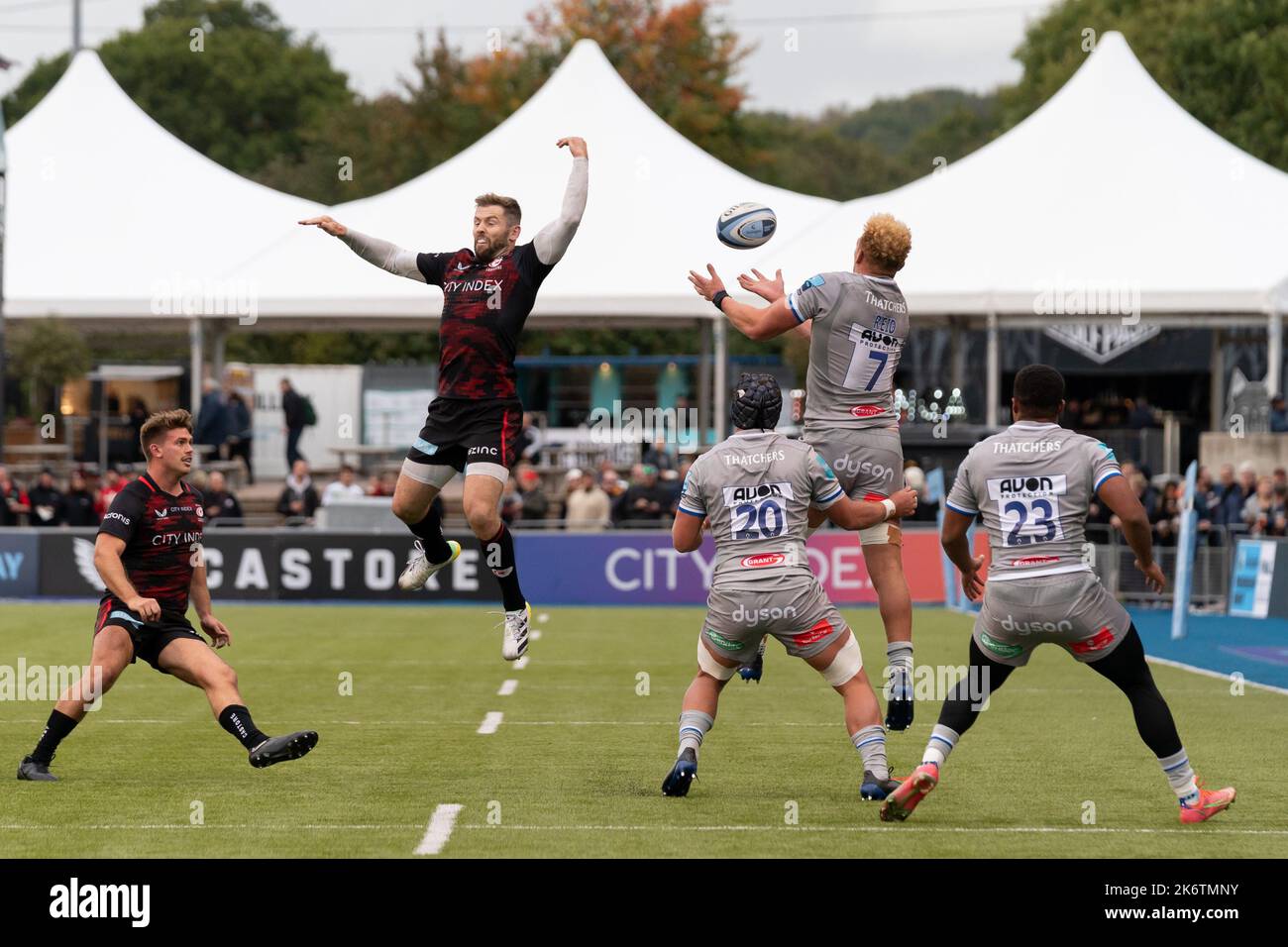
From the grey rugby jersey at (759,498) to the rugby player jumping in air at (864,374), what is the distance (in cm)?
60

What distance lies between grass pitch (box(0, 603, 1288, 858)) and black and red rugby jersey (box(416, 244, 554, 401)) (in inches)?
82.4

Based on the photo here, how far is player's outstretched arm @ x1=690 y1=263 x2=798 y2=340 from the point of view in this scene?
A: 8961 mm

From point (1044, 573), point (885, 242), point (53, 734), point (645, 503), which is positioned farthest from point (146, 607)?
point (645, 503)

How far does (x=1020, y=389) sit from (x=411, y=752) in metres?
4.19

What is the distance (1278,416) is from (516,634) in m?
19.5

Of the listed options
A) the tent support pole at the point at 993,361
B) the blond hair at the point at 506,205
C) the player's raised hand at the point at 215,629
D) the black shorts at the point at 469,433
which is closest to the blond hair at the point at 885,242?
the blond hair at the point at 506,205

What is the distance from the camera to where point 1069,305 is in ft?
88.7

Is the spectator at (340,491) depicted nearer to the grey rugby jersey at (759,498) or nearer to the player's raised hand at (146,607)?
the player's raised hand at (146,607)

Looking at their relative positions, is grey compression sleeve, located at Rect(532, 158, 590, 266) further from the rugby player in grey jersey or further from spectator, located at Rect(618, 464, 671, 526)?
spectator, located at Rect(618, 464, 671, 526)

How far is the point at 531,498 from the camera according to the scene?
27.0 m

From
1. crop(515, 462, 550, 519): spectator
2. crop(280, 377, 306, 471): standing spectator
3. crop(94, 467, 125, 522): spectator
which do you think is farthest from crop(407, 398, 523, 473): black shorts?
crop(280, 377, 306, 471): standing spectator
